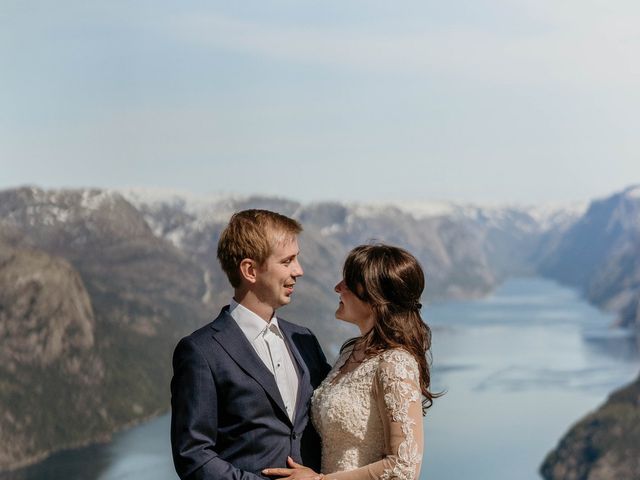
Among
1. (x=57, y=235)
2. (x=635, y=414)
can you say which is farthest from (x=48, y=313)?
(x=635, y=414)

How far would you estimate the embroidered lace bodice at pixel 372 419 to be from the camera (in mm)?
3254

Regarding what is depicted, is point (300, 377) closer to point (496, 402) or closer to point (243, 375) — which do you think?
point (243, 375)

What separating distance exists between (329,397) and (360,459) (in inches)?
9.5

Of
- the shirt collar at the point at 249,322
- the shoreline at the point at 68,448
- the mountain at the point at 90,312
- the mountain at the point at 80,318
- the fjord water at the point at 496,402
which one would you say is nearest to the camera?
the shirt collar at the point at 249,322

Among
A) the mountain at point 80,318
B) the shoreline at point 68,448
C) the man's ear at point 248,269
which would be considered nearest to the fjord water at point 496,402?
the shoreline at point 68,448

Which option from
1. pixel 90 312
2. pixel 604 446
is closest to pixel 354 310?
pixel 604 446

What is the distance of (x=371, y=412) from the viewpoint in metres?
3.43

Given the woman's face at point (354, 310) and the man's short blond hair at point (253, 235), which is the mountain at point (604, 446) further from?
the man's short blond hair at point (253, 235)

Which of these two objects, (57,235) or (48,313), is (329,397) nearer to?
(48,313)

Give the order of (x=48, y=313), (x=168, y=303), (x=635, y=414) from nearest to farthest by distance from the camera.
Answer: (x=635, y=414)
(x=48, y=313)
(x=168, y=303)

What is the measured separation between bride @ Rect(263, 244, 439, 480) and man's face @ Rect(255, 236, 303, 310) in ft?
0.72

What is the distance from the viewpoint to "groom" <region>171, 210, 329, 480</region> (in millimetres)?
3262

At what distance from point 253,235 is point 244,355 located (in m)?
0.42

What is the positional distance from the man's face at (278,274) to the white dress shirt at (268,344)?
8cm
